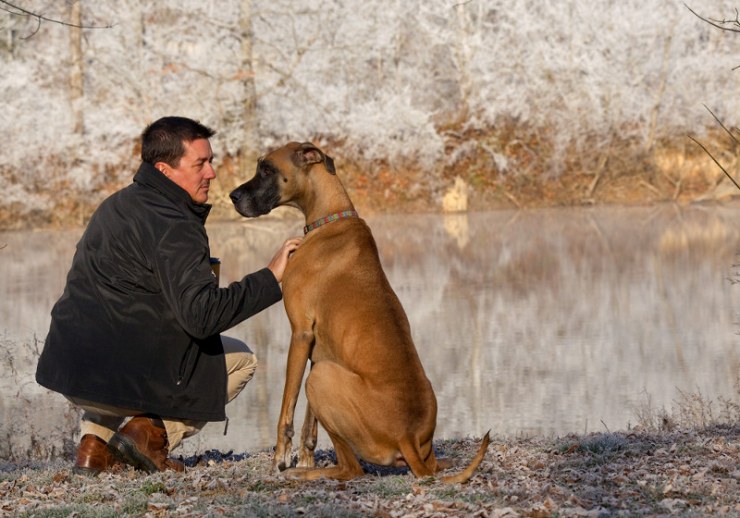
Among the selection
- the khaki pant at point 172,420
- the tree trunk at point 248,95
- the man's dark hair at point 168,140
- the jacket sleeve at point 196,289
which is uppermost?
the tree trunk at point 248,95

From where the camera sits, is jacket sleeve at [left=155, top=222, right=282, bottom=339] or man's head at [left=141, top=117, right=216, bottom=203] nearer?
jacket sleeve at [left=155, top=222, right=282, bottom=339]

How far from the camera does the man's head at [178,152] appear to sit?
5.76m

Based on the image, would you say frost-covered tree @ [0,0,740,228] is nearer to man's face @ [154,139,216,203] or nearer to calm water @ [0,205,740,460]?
calm water @ [0,205,740,460]

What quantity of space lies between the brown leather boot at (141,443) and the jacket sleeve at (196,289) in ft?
2.15

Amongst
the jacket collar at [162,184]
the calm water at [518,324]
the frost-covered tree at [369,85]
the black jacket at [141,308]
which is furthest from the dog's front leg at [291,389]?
the frost-covered tree at [369,85]

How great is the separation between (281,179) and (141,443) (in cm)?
185

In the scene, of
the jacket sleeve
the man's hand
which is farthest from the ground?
the man's hand

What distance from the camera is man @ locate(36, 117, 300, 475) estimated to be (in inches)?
217

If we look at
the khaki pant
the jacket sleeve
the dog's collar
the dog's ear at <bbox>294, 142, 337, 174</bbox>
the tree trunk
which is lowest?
the khaki pant

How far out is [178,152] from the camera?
576 centimetres

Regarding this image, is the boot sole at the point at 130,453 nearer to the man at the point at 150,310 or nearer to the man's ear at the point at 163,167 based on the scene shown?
the man at the point at 150,310

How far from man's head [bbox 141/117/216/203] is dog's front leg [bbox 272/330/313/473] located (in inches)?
37.4

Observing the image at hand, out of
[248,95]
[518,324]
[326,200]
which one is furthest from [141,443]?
[248,95]

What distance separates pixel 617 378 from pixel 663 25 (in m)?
25.6
